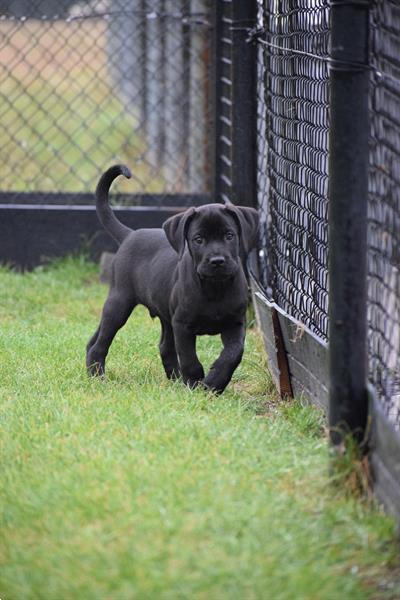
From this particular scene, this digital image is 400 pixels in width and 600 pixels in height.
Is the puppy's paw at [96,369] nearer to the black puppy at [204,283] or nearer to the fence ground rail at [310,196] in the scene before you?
the black puppy at [204,283]

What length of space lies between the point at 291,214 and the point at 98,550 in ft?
8.30

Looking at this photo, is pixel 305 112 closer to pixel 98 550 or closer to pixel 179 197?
pixel 98 550

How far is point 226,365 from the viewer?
15.0 feet

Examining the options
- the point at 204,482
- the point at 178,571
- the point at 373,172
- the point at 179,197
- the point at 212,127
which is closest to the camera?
the point at 178,571

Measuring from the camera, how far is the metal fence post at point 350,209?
3160 millimetres

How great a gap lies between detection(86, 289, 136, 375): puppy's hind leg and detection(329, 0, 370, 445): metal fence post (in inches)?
78.7

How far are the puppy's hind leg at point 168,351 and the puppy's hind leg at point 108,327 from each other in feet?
0.62

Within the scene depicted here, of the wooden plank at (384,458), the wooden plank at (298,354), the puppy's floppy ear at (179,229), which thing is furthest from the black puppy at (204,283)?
the wooden plank at (384,458)

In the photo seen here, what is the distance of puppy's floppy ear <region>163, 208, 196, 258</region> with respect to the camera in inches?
180

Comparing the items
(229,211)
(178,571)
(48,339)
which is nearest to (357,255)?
(178,571)

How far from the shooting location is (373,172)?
11.1 feet

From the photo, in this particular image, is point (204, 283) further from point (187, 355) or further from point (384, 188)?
point (384, 188)

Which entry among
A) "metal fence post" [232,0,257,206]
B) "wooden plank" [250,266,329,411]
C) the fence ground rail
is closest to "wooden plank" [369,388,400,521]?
the fence ground rail

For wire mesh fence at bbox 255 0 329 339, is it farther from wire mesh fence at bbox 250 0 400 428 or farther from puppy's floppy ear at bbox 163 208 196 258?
puppy's floppy ear at bbox 163 208 196 258
